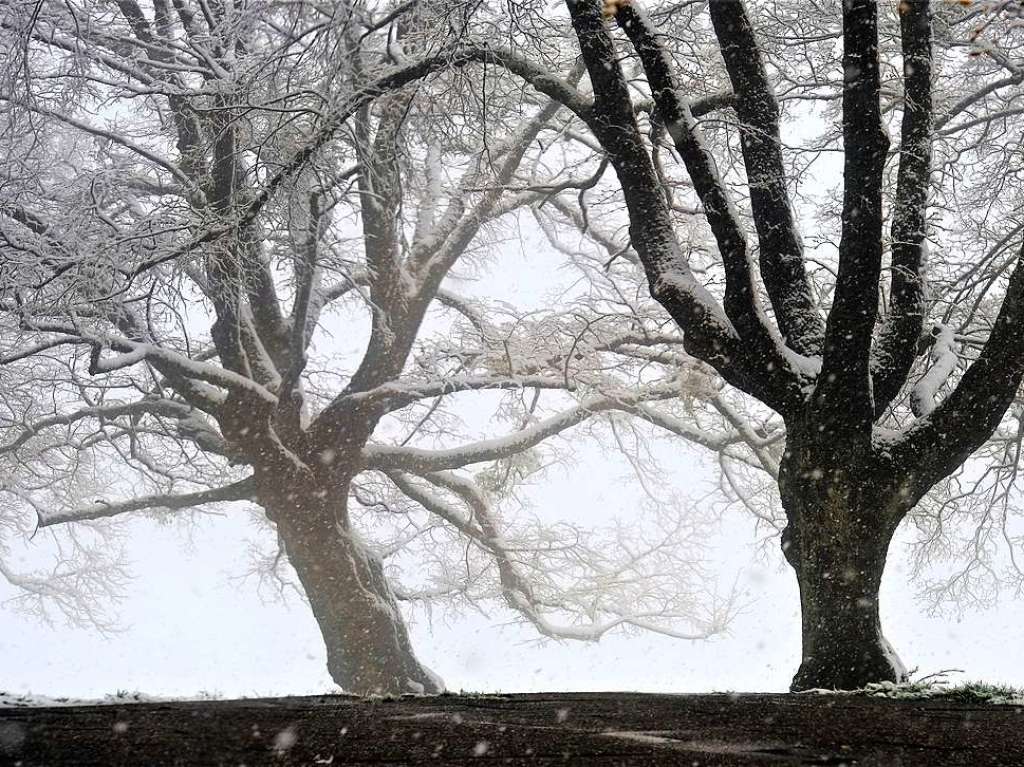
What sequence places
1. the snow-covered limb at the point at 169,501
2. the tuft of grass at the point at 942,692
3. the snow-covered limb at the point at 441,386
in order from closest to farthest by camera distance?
the tuft of grass at the point at 942,692, the snow-covered limb at the point at 441,386, the snow-covered limb at the point at 169,501

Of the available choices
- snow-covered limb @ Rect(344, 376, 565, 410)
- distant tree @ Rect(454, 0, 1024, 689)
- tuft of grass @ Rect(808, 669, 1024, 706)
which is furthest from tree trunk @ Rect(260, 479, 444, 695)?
tuft of grass @ Rect(808, 669, 1024, 706)

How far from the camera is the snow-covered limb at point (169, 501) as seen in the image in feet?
36.8

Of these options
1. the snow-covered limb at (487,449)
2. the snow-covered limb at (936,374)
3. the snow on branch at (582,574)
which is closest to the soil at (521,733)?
the snow-covered limb at (936,374)

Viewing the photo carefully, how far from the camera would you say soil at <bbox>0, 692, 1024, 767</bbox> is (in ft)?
8.35

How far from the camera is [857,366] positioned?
5328 millimetres

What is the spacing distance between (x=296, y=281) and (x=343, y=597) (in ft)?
11.9

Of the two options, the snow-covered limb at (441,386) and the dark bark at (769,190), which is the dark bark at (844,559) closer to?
the dark bark at (769,190)

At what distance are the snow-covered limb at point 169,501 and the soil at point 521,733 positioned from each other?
7191 millimetres

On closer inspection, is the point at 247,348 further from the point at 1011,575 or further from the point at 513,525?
Result: the point at 1011,575

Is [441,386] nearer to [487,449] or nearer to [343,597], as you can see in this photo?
[487,449]

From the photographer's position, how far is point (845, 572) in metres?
5.51

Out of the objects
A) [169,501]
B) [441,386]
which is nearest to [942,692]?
[441,386]

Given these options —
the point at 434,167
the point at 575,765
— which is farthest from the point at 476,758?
the point at 434,167

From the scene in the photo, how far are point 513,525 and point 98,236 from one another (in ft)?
30.4
